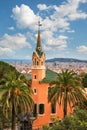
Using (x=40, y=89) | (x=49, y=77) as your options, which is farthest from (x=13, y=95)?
(x=49, y=77)

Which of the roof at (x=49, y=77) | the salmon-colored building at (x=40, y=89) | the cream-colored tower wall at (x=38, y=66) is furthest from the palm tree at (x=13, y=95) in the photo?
the roof at (x=49, y=77)

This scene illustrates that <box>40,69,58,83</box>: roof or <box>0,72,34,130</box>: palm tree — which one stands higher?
<box>40,69,58,83</box>: roof


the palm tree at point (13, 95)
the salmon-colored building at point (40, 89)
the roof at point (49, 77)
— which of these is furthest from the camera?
the roof at point (49, 77)

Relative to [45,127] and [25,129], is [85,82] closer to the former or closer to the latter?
[25,129]

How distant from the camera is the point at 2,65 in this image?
63156mm

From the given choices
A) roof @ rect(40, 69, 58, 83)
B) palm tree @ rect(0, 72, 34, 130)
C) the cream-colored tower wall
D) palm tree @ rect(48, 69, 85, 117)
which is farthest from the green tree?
roof @ rect(40, 69, 58, 83)

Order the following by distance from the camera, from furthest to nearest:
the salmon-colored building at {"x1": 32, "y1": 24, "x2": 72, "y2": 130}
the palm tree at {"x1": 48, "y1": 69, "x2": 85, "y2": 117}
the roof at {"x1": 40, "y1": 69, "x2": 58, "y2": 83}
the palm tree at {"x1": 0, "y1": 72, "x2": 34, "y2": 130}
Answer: the roof at {"x1": 40, "y1": 69, "x2": 58, "y2": 83}, the salmon-colored building at {"x1": 32, "y1": 24, "x2": 72, "y2": 130}, the palm tree at {"x1": 48, "y1": 69, "x2": 85, "y2": 117}, the palm tree at {"x1": 0, "y1": 72, "x2": 34, "y2": 130}

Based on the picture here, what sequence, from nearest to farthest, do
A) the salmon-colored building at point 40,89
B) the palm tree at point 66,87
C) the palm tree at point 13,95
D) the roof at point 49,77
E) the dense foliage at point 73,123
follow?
the dense foliage at point 73,123 → the palm tree at point 13,95 → the palm tree at point 66,87 → the salmon-colored building at point 40,89 → the roof at point 49,77

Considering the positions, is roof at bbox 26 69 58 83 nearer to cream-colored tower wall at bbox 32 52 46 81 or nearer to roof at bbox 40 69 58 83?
roof at bbox 40 69 58 83

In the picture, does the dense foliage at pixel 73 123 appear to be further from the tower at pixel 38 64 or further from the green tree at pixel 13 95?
the tower at pixel 38 64

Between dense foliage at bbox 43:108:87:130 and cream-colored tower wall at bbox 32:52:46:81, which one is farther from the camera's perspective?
cream-colored tower wall at bbox 32:52:46:81

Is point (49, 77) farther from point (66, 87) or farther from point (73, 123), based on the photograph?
point (73, 123)

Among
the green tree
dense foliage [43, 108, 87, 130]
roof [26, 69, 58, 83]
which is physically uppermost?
roof [26, 69, 58, 83]

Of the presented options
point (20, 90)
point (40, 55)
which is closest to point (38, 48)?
point (40, 55)
